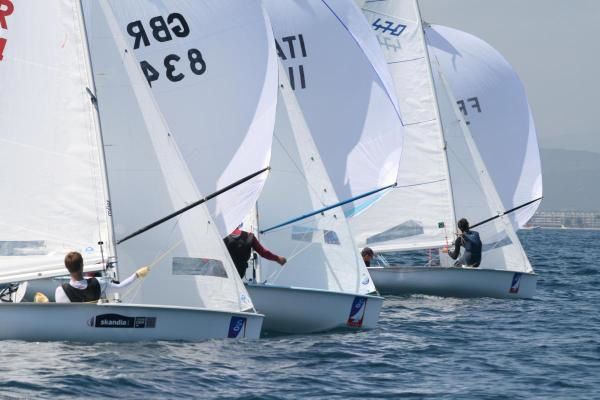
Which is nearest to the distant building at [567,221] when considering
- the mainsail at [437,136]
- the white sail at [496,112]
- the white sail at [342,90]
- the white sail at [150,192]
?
the white sail at [496,112]

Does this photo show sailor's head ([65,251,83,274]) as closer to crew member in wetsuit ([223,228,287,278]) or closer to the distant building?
crew member in wetsuit ([223,228,287,278])

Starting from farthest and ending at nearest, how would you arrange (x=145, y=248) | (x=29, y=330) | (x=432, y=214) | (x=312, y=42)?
(x=432, y=214) < (x=312, y=42) < (x=145, y=248) < (x=29, y=330)

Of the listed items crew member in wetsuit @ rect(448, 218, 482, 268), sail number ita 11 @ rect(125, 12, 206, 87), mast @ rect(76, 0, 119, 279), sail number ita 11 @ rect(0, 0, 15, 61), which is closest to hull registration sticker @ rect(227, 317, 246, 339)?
mast @ rect(76, 0, 119, 279)

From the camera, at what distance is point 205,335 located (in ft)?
40.7

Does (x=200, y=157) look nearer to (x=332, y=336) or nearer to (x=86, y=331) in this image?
(x=332, y=336)

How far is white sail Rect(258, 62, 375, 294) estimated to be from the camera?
618 inches

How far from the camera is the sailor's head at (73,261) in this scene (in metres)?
11.8

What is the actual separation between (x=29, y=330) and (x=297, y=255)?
15.7 feet

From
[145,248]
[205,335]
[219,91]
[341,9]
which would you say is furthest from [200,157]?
[341,9]

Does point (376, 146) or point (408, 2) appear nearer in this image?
point (376, 146)

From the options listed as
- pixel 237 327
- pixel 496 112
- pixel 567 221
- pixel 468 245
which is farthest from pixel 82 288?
→ pixel 567 221

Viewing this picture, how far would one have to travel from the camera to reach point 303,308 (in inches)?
566

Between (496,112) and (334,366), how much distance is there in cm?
1282

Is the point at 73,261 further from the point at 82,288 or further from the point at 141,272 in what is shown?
the point at 141,272
